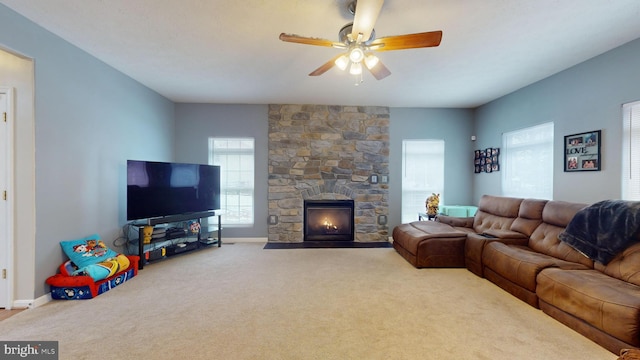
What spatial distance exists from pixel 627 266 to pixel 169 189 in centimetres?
536

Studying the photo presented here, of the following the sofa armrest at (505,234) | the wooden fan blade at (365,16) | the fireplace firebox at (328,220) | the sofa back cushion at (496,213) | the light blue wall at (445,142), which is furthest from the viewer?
the light blue wall at (445,142)

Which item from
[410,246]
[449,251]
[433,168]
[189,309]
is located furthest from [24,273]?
[433,168]

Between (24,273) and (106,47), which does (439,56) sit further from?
(24,273)

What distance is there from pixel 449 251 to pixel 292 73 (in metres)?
3.29

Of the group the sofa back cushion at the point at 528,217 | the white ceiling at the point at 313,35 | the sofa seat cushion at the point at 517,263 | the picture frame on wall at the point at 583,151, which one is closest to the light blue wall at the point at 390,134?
the white ceiling at the point at 313,35

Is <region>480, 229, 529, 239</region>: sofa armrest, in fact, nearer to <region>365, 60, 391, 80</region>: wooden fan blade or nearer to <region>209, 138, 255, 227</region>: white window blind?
<region>365, 60, 391, 80</region>: wooden fan blade

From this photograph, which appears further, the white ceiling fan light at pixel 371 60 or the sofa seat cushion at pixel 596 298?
the white ceiling fan light at pixel 371 60

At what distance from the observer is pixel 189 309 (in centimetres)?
240

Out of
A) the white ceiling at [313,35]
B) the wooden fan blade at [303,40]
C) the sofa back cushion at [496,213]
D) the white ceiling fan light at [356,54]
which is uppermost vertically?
the white ceiling at [313,35]

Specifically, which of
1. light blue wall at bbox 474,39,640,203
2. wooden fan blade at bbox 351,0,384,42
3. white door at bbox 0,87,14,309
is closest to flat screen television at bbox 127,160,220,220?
white door at bbox 0,87,14,309

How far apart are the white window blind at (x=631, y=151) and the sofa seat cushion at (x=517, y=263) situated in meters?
1.03

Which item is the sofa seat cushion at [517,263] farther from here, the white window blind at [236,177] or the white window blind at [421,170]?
the white window blind at [236,177]

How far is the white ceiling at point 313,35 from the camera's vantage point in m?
2.08

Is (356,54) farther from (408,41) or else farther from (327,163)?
(327,163)
